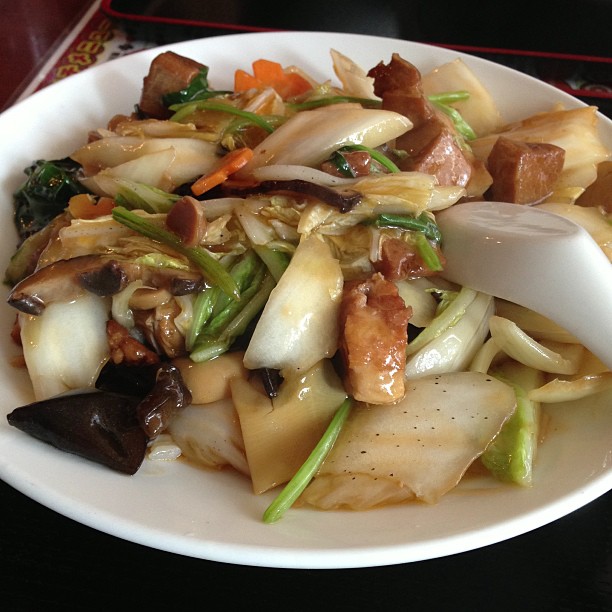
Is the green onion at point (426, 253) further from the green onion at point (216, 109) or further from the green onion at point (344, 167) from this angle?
the green onion at point (216, 109)

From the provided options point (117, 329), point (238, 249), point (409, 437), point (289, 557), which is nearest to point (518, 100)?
point (238, 249)

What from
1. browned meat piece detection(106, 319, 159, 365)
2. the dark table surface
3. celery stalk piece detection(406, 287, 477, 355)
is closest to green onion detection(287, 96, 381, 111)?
celery stalk piece detection(406, 287, 477, 355)

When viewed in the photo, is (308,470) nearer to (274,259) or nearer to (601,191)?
(274,259)

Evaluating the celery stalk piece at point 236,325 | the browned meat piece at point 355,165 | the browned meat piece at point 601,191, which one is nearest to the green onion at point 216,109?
the browned meat piece at point 355,165

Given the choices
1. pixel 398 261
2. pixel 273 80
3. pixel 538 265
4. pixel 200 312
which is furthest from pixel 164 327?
pixel 273 80

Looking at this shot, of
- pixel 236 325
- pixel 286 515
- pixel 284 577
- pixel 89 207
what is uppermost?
pixel 89 207

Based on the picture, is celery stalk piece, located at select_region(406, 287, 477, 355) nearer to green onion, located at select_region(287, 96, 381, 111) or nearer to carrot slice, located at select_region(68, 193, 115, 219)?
green onion, located at select_region(287, 96, 381, 111)

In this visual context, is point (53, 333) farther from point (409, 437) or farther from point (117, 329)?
point (409, 437)
